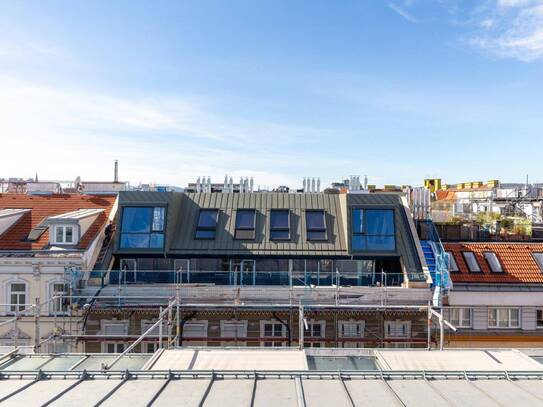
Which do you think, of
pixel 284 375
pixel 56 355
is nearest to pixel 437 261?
pixel 284 375

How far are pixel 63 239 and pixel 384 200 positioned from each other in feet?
49.9

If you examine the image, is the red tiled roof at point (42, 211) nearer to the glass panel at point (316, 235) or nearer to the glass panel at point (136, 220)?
the glass panel at point (136, 220)

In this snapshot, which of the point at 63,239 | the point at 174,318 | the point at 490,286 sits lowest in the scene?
the point at 174,318

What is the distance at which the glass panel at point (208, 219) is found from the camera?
24.4 m

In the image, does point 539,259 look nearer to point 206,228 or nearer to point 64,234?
point 206,228

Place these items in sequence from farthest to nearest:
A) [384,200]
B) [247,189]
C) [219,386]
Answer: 1. [247,189]
2. [384,200]
3. [219,386]

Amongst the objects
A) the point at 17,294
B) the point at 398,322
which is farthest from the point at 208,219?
A: the point at 398,322

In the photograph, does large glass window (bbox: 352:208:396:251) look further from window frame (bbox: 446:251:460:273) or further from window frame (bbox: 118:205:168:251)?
window frame (bbox: 118:205:168:251)

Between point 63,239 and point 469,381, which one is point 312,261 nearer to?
point 63,239

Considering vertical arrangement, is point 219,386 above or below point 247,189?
below

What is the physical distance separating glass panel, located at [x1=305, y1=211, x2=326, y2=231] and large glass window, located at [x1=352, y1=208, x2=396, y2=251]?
172cm

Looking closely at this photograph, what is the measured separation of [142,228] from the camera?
23.5m

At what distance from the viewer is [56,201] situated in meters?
27.8

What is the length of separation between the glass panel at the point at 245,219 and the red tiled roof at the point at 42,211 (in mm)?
6711
